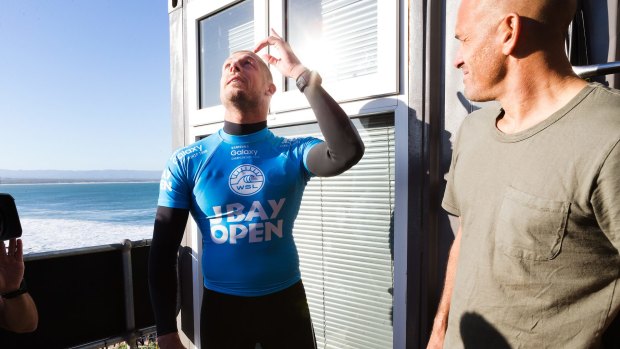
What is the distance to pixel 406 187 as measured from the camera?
1860mm

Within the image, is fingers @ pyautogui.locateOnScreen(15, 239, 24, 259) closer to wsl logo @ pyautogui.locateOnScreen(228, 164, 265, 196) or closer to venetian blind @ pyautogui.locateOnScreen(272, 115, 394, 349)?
wsl logo @ pyautogui.locateOnScreen(228, 164, 265, 196)

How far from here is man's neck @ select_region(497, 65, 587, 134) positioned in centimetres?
101

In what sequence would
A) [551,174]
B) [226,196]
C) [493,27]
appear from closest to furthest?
[551,174] < [493,27] < [226,196]

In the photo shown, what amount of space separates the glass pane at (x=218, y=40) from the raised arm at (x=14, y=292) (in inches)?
66.6

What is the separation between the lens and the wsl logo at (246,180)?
69.2 inches

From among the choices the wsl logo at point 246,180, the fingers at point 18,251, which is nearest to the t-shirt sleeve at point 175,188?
the wsl logo at point 246,180

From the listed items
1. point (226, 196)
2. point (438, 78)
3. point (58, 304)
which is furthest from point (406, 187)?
point (58, 304)

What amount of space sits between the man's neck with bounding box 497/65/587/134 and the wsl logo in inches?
41.4

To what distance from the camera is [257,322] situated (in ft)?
5.59

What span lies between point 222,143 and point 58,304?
8.61ft

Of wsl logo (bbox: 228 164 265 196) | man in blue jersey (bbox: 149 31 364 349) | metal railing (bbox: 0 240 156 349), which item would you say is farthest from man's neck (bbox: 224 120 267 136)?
metal railing (bbox: 0 240 156 349)

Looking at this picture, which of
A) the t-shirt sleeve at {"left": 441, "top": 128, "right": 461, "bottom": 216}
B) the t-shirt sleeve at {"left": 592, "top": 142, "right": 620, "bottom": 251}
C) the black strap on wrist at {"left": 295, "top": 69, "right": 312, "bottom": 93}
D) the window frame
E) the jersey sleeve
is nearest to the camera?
the t-shirt sleeve at {"left": 592, "top": 142, "right": 620, "bottom": 251}

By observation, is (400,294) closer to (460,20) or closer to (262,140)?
(262,140)

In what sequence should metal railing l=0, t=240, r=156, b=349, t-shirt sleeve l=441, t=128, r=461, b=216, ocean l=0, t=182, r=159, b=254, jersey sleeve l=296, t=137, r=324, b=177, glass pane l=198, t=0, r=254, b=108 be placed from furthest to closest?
ocean l=0, t=182, r=159, b=254, metal railing l=0, t=240, r=156, b=349, glass pane l=198, t=0, r=254, b=108, jersey sleeve l=296, t=137, r=324, b=177, t-shirt sleeve l=441, t=128, r=461, b=216
